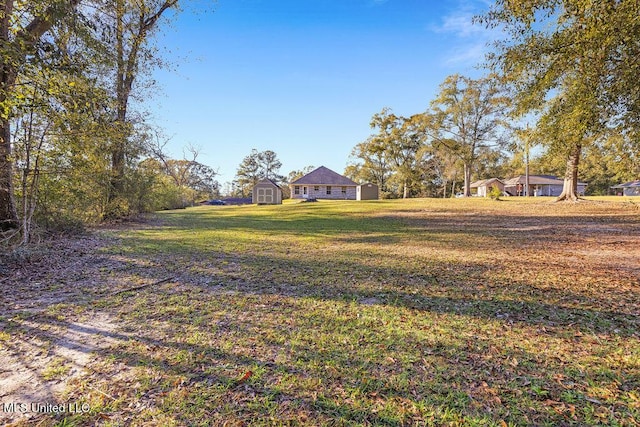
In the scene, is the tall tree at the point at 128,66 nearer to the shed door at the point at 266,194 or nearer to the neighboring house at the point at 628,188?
the shed door at the point at 266,194

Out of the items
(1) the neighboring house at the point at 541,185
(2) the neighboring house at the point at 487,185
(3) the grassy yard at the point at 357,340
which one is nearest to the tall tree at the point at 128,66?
(3) the grassy yard at the point at 357,340

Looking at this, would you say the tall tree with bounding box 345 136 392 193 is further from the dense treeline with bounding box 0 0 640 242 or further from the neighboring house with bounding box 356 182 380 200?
the dense treeline with bounding box 0 0 640 242

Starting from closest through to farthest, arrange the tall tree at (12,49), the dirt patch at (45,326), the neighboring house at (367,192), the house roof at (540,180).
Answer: the dirt patch at (45,326)
the tall tree at (12,49)
the neighboring house at (367,192)
the house roof at (540,180)

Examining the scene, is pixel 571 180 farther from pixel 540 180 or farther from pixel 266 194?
pixel 540 180

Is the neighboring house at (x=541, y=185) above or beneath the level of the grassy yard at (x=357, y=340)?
above

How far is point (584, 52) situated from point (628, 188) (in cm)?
6978

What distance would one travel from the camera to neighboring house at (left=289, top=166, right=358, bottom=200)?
39000 millimetres

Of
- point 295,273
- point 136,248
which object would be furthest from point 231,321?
point 136,248

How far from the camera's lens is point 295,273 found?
547 cm

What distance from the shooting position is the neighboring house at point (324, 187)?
1535 inches

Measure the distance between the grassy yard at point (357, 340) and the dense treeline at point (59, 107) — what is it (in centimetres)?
237

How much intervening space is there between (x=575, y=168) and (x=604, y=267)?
1622 centimetres

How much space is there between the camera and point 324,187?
3916 centimetres

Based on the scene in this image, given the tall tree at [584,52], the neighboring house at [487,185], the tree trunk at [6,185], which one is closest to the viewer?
the tall tree at [584,52]
